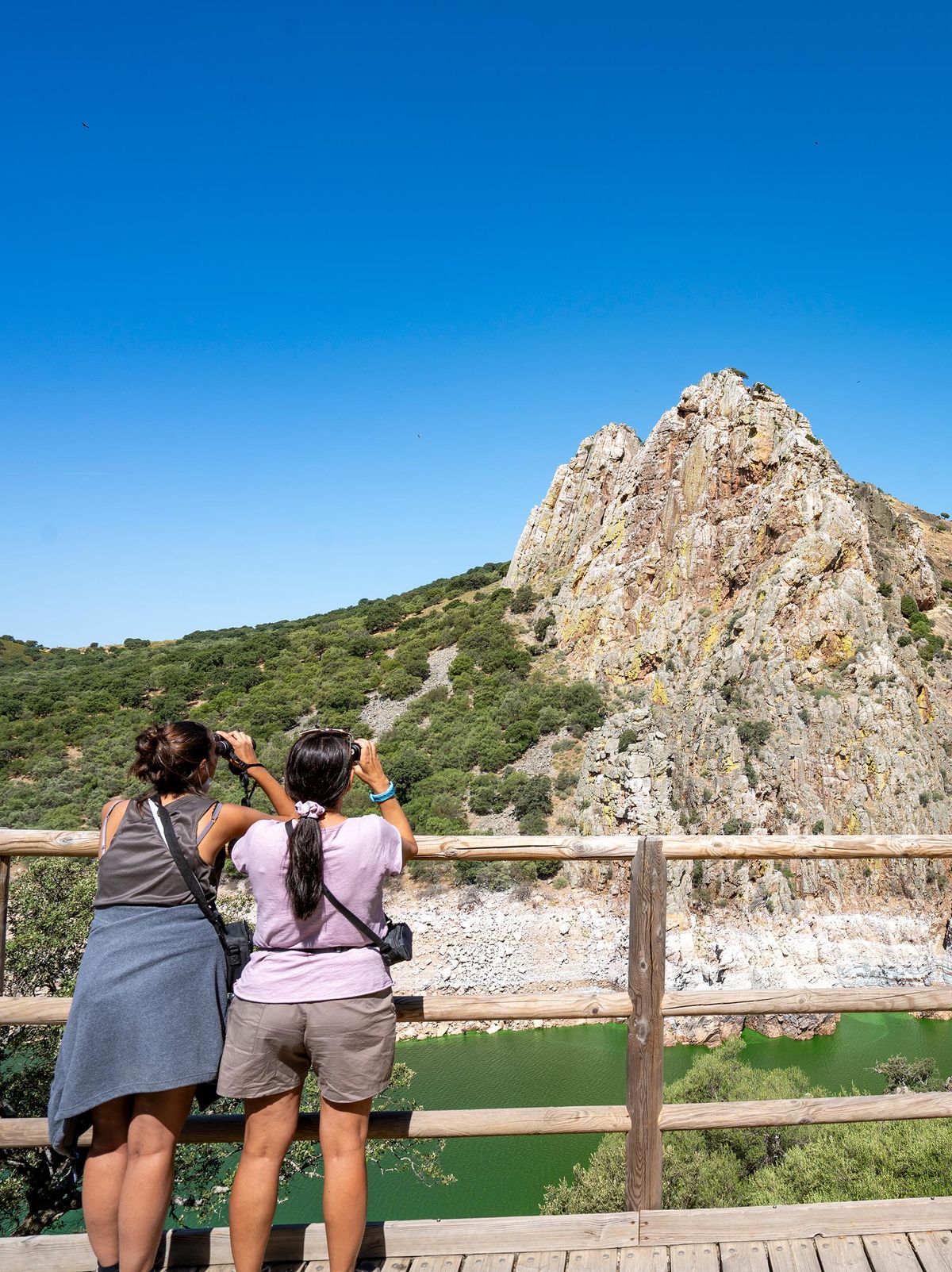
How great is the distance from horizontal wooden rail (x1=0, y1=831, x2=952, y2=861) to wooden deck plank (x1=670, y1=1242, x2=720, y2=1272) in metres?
1.27

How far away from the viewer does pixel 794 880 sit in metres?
22.7

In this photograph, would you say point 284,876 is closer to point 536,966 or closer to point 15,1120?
point 15,1120

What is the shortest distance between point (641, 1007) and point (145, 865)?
1.73 metres

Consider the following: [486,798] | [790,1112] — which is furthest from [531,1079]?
[790,1112]

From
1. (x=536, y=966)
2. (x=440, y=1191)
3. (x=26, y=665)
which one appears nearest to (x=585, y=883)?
(x=536, y=966)

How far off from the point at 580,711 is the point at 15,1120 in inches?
1217

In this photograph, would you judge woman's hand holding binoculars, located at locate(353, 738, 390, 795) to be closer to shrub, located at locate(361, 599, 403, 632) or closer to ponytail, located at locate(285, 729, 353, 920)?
ponytail, located at locate(285, 729, 353, 920)

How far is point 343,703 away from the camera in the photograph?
38.4 meters

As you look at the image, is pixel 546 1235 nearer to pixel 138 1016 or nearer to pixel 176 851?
pixel 138 1016

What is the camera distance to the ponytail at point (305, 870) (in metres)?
2.18

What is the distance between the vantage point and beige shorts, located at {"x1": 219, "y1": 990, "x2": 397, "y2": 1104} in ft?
7.22

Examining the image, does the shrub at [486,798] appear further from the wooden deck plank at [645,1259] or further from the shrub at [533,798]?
the wooden deck plank at [645,1259]

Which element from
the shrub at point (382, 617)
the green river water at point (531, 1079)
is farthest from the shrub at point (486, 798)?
the shrub at point (382, 617)

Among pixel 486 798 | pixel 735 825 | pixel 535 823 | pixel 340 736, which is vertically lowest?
pixel 535 823
